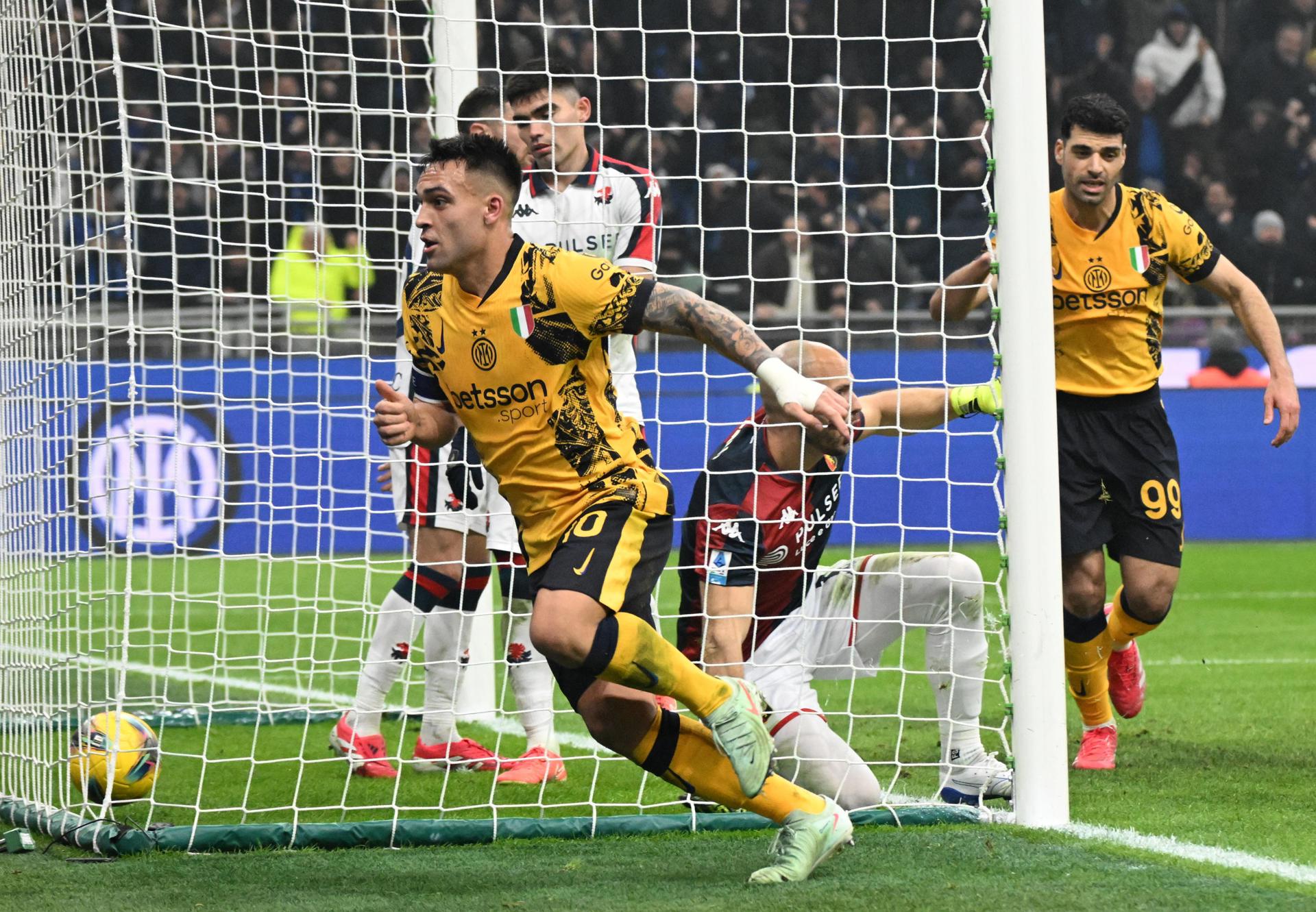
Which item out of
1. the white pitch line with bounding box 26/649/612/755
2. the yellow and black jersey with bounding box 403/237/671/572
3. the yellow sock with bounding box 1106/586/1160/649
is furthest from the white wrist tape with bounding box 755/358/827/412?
the yellow sock with bounding box 1106/586/1160/649

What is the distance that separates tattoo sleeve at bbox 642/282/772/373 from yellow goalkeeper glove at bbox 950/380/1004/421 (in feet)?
3.42

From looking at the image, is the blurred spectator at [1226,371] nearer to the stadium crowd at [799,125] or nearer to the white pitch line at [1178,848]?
the stadium crowd at [799,125]

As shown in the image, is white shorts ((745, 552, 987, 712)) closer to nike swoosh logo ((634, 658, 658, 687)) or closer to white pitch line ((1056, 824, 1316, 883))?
white pitch line ((1056, 824, 1316, 883))

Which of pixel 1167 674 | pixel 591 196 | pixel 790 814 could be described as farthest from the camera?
pixel 1167 674

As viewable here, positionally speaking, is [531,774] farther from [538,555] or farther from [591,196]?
[591,196]

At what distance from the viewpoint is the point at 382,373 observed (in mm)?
11461

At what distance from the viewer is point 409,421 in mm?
3975

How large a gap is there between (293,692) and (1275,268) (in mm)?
12571

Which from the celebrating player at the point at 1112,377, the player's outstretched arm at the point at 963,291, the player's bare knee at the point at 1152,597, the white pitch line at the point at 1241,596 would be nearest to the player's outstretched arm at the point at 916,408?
the player's outstretched arm at the point at 963,291

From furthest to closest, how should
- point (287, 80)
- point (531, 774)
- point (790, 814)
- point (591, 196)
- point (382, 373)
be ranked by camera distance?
point (287, 80), point (382, 373), point (591, 196), point (531, 774), point (790, 814)

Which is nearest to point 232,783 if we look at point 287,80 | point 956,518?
point 956,518

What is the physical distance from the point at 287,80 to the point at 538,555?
1065 cm

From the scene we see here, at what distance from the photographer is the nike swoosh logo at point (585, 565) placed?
3.75 meters

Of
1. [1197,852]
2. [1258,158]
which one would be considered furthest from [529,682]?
[1258,158]
